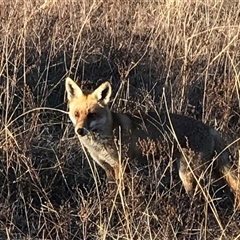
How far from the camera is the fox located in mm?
4203

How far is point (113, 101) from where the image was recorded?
498 centimetres

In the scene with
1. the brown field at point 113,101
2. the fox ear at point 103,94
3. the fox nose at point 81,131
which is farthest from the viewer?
the fox ear at point 103,94

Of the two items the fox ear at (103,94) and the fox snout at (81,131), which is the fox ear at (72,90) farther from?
the fox snout at (81,131)

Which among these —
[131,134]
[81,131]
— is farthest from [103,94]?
[81,131]

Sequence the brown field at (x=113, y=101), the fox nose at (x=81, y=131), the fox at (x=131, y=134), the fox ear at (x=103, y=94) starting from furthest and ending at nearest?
the fox ear at (x=103, y=94) → the fox at (x=131, y=134) → the fox nose at (x=81, y=131) → the brown field at (x=113, y=101)

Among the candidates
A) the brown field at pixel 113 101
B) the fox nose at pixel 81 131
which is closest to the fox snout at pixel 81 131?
the fox nose at pixel 81 131

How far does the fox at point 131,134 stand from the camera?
4.20 metres

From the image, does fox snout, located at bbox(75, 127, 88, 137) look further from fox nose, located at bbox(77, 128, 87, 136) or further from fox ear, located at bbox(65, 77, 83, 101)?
fox ear, located at bbox(65, 77, 83, 101)

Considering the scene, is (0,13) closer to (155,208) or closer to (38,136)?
(38,136)

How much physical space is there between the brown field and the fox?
13 centimetres

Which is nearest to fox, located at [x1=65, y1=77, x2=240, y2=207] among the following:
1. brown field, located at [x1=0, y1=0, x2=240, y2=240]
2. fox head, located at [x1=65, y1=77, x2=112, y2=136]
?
fox head, located at [x1=65, y1=77, x2=112, y2=136]

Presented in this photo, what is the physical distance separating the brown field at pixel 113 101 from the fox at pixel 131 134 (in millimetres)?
131

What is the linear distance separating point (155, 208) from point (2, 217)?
955 mm

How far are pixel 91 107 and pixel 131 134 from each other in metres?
0.36
